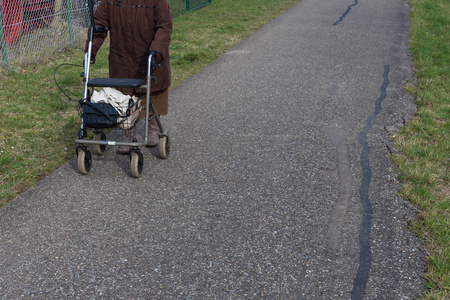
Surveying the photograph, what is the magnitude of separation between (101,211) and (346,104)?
411 cm

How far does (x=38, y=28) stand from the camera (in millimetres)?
8820

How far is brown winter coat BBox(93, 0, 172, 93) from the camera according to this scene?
15.1 feet

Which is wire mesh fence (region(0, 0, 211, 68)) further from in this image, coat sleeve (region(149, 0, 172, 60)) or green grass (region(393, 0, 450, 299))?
green grass (region(393, 0, 450, 299))

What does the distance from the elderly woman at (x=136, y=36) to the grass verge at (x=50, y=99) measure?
108 cm

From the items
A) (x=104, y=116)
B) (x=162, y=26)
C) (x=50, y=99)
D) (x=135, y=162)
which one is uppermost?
(x=162, y=26)

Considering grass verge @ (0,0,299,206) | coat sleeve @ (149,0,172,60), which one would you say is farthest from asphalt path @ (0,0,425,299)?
coat sleeve @ (149,0,172,60)

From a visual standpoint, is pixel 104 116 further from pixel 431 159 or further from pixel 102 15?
pixel 431 159

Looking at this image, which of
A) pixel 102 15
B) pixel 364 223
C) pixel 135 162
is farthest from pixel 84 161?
pixel 364 223

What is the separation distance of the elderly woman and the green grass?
2.60 metres

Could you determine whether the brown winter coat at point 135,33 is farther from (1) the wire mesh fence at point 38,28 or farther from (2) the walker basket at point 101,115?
(1) the wire mesh fence at point 38,28

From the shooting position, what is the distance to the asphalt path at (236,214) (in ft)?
10.5

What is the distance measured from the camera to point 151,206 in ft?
13.6

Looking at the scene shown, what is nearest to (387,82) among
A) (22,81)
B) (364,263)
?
(364,263)

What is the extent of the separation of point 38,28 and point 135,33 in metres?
4.96
